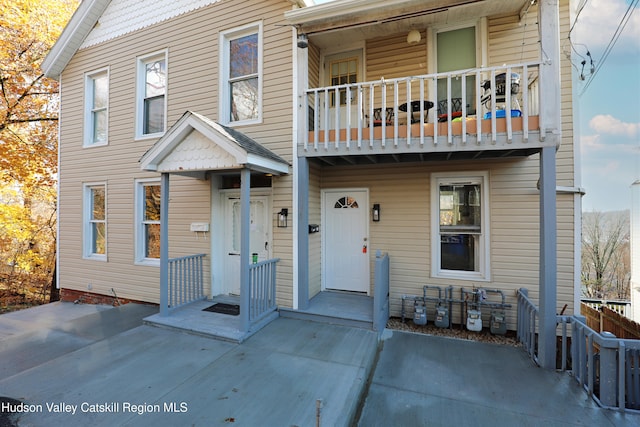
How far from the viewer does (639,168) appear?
888 cm

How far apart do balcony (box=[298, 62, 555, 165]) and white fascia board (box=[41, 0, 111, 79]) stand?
19.6ft

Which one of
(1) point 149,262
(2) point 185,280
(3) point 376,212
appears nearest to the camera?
(2) point 185,280

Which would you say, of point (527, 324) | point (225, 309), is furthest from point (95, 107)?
point (527, 324)

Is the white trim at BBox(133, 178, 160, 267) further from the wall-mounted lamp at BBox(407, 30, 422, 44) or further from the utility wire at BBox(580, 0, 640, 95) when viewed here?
the utility wire at BBox(580, 0, 640, 95)

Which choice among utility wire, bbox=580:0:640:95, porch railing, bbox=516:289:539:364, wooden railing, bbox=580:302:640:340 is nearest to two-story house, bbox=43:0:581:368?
porch railing, bbox=516:289:539:364

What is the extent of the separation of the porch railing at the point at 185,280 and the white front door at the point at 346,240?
2.43 meters

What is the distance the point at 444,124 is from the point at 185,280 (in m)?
4.97

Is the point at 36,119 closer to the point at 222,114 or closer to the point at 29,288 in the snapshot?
the point at 29,288

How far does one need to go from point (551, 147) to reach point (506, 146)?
493 millimetres

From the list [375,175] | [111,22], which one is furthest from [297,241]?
[111,22]

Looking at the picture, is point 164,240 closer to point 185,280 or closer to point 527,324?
point 185,280

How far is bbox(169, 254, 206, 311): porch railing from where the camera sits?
506 cm

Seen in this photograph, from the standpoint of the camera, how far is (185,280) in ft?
17.1

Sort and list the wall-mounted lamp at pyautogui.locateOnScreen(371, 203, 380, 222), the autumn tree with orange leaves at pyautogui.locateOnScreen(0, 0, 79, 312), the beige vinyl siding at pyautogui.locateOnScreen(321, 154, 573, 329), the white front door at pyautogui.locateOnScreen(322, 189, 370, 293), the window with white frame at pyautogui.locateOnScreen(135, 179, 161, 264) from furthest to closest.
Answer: the autumn tree with orange leaves at pyautogui.locateOnScreen(0, 0, 79, 312) < the window with white frame at pyautogui.locateOnScreen(135, 179, 161, 264) < the white front door at pyautogui.locateOnScreen(322, 189, 370, 293) < the wall-mounted lamp at pyautogui.locateOnScreen(371, 203, 380, 222) < the beige vinyl siding at pyautogui.locateOnScreen(321, 154, 573, 329)
